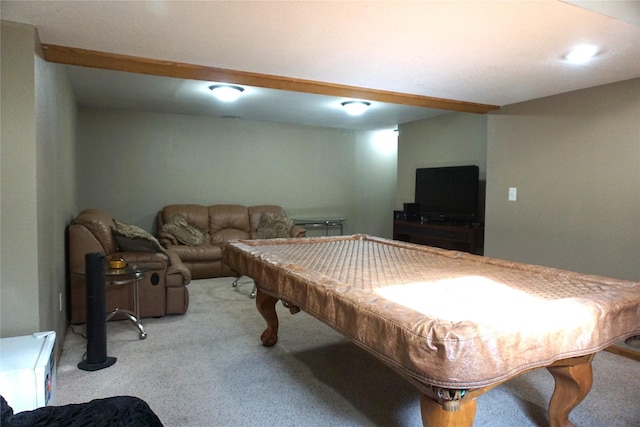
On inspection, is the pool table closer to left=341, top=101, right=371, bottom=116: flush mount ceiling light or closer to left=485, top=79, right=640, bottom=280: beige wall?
left=485, top=79, right=640, bottom=280: beige wall

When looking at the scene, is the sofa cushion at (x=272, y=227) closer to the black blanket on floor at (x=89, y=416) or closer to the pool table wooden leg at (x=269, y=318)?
the pool table wooden leg at (x=269, y=318)

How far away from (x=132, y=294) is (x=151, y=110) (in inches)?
118

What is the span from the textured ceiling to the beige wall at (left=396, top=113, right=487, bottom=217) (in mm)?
1597

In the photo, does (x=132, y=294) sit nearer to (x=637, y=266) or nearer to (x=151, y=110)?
(x=151, y=110)

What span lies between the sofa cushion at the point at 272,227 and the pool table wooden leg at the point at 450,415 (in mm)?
4469

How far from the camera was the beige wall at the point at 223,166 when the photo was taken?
5469 millimetres

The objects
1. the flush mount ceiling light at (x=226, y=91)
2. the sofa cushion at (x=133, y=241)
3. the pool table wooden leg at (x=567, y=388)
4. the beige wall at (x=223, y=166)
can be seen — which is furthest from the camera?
the beige wall at (x=223, y=166)

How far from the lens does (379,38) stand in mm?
2201

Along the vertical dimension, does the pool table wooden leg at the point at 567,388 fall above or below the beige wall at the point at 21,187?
below

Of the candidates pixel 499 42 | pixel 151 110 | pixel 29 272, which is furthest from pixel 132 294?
pixel 499 42

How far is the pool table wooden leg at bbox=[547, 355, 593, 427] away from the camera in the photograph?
1.78 m

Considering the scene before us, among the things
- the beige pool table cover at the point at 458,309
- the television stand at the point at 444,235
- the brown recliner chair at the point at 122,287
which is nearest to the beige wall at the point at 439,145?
the television stand at the point at 444,235

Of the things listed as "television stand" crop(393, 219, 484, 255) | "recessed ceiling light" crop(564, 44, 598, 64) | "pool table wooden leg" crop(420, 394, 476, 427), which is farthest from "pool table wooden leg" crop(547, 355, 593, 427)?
"television stand" crop(393, 219, 484, 255)

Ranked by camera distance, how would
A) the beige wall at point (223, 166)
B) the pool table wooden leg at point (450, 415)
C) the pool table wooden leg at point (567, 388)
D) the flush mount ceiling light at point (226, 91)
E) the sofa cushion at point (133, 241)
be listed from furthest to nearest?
the beige wall at point (223, 166) < the flush mount ceiling light at point (226, 91) < the sofa cushion at point (133, 241) < the pool table wooden leg at point (567, 388) < the pool table wooden leg at point (450, 415)
